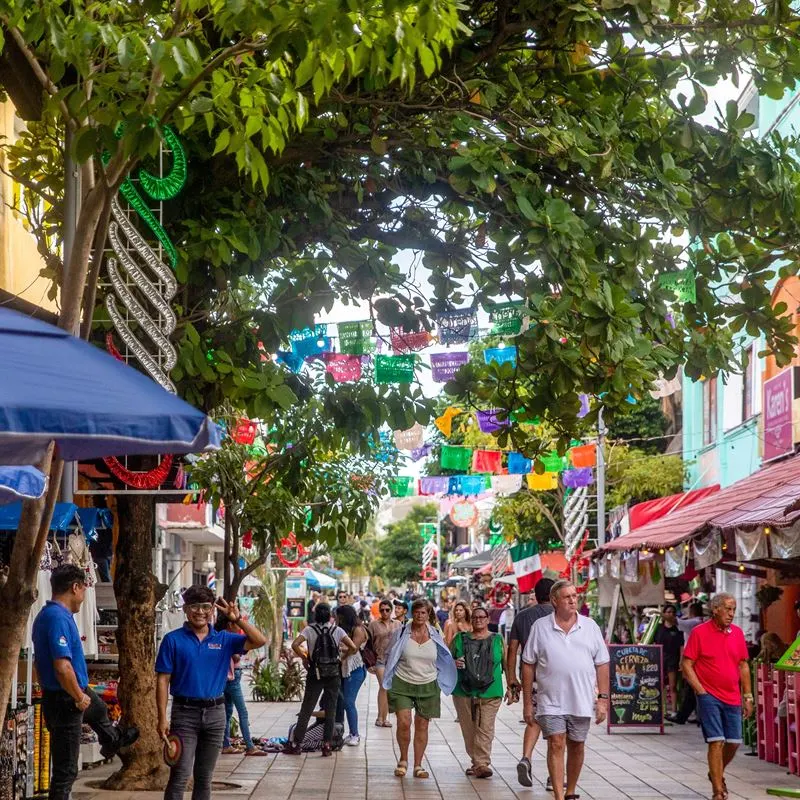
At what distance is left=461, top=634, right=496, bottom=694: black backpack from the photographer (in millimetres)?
14492

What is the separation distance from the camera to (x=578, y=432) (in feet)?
38.3

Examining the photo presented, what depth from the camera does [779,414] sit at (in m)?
21.2

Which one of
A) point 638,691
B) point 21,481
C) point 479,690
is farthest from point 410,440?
point 21,481

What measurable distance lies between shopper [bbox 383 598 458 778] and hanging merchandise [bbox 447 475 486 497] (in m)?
21.0

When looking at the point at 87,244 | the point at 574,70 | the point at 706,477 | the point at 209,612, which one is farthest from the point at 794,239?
the point at 706,477

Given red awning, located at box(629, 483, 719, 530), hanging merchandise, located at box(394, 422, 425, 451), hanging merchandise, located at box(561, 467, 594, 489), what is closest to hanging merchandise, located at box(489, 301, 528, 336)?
red awning, located at box(629, 483, 719, 530)

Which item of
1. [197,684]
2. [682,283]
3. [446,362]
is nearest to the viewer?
[197,684]

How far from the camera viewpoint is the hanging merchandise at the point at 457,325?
12148 millimetres

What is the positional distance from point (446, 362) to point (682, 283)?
32.4 ft

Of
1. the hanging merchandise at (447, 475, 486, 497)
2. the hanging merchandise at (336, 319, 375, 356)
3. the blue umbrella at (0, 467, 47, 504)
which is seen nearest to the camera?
the blue umbrella at (0, 467, 47, 504)

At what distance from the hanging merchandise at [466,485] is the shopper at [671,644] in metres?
13.1

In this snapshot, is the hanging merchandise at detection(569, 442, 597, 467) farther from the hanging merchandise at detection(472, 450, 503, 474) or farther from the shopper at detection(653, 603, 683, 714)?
the shopper at detection(653, 603, 683, 714)

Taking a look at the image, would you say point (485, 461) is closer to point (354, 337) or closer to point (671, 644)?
point (671, 644)

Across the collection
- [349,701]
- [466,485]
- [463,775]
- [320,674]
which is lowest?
[463,775]
